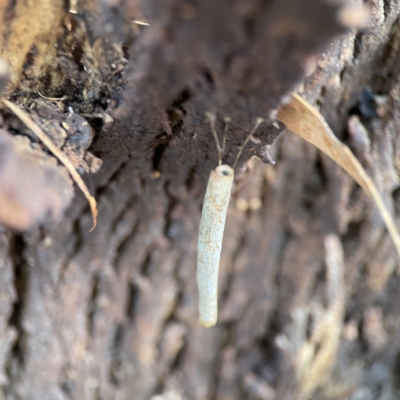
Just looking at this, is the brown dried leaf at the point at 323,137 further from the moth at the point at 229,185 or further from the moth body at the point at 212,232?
the moth body at the point at 212,232

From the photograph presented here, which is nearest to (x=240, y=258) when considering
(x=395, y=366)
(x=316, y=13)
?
(x=395, y=366)

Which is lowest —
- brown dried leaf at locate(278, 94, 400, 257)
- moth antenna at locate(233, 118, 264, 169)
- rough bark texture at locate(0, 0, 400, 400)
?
rough bark texture at locate(0, 0, 400, 400)

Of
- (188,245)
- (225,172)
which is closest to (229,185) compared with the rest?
(225,172)

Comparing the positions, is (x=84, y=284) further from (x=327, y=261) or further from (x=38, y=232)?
(x=327, y=261)

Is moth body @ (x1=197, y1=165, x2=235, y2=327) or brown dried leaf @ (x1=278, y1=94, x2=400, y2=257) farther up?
brown dried leaf @ (x1=278, y1=94, x2=400, y2=257)

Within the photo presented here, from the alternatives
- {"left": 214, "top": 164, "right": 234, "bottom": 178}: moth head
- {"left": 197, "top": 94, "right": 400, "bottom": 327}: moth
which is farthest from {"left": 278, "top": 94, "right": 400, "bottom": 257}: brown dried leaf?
{"left": 214, "top": 164, "right": 234, "bottom": 178}: moth head

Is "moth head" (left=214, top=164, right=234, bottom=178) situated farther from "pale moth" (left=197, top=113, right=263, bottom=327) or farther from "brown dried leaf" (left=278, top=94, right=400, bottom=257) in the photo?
"brown dried leaf" (left=278, top=94, right=400, bottom=257)
